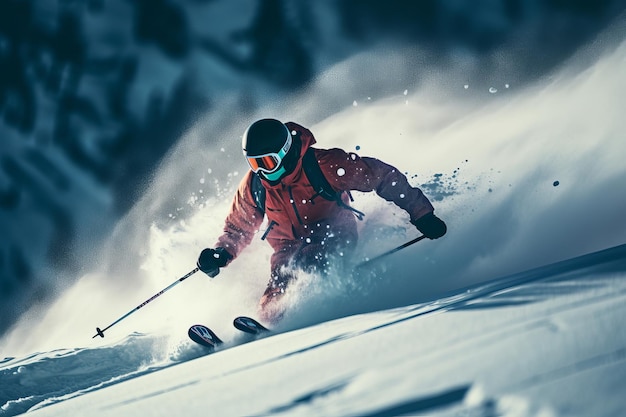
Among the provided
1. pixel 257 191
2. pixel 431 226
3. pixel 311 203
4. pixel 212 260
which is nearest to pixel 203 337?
pixel 212 260

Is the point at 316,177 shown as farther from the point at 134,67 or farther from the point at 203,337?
the point at 134,67

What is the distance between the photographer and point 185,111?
4297mm

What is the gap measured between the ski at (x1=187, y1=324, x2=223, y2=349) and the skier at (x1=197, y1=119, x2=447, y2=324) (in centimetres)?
45

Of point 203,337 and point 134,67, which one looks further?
point 134,67

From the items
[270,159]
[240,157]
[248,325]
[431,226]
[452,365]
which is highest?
[240,157]

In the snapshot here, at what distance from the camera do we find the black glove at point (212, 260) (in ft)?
11.3

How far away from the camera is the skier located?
297 cm

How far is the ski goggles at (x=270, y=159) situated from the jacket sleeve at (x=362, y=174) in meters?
0.24

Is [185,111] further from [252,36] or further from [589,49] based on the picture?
[589,49]

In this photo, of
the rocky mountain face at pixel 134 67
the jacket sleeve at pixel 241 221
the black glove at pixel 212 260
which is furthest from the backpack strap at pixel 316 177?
the rocky mountain face at pixel 134 67

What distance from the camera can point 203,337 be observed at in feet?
11.5

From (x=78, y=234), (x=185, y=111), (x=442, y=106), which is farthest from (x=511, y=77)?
(x=78, y=234)

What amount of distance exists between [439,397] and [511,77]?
342cm

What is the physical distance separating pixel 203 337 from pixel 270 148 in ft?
5.22
